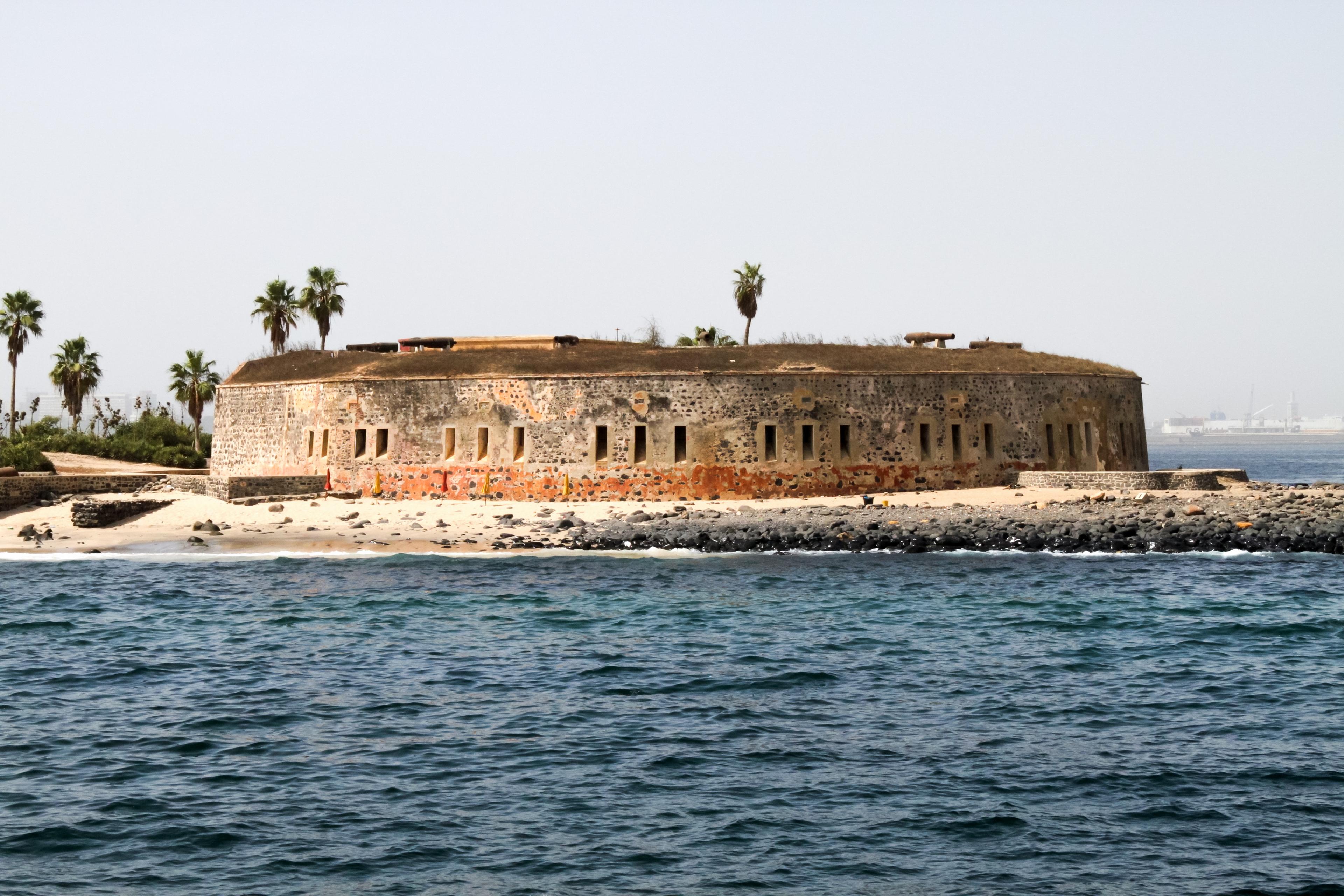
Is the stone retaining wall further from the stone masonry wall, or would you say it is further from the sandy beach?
the stone masonry wall

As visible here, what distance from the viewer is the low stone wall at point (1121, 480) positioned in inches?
1325

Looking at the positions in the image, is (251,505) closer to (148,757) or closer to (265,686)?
(265,686)

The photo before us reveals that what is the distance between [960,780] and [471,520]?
69.2 ft

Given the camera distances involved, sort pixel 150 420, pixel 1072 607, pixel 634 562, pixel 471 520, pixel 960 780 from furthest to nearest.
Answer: pixel 150 420 → pixel 471 520 → pixel 634 562 → pixel 1072 607 → pixel 960 780

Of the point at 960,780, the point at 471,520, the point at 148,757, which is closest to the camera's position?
the point at 960,780

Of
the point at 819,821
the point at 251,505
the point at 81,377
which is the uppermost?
the point at 81,377

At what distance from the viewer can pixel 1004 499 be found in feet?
107

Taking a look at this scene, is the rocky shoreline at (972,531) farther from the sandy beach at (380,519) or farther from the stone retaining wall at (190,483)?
the stone retaining wall at (190,483)

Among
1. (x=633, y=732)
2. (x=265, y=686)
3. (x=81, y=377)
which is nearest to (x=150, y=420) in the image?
(x=81, y=377)

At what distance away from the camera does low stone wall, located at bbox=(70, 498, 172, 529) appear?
3219 centimetres

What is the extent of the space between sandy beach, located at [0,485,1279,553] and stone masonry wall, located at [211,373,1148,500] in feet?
2.22

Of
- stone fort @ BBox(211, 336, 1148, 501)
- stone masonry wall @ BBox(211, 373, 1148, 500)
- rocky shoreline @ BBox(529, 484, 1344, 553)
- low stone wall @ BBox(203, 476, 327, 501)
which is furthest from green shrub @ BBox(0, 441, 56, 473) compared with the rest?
rocky shoreline @ BBox(529, 484, 1344, 553)

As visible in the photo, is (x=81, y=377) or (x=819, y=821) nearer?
(x=819, y=821)

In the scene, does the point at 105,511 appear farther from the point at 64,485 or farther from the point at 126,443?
the point at 126,443
